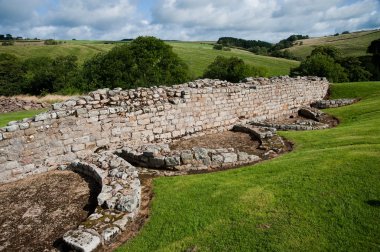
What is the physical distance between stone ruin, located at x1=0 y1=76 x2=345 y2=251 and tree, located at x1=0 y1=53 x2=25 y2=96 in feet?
174

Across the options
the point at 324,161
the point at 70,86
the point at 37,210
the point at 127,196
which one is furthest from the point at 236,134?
the point at 70,86

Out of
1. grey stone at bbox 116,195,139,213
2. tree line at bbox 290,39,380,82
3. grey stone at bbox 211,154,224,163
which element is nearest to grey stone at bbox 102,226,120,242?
grey stone at bbox 116,195,139,213

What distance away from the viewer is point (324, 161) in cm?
1034

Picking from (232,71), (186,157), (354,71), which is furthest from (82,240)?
(354,71)

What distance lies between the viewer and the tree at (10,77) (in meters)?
61.3

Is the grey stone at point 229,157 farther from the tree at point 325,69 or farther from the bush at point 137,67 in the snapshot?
the tree at point 325,69

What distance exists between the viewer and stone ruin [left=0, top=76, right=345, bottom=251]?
9.36 m

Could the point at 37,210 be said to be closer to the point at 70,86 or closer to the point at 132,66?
the point at 132,66

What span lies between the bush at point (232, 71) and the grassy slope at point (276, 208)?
52.3 metres

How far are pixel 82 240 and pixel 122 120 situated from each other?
8.54m

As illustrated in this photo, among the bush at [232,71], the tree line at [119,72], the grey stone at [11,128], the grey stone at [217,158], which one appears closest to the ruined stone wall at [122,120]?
the grey stone at [11,128]

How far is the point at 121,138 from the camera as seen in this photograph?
15.5 meters

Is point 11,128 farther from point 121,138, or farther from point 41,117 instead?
point 121,138

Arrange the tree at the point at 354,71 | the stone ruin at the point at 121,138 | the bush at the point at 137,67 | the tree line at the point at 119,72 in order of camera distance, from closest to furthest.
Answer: the stone ruin at the point at 121,138 → the bush at the point at 137,67 → the tree line at the point at 119,72 → the tree at the point at 354,71
